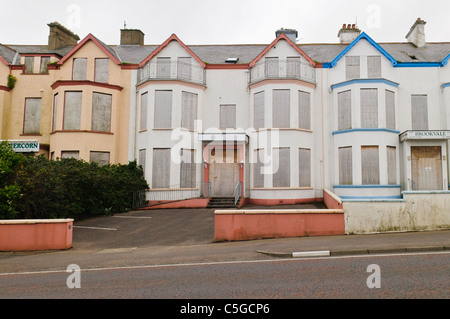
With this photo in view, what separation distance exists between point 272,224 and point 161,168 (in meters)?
10.6

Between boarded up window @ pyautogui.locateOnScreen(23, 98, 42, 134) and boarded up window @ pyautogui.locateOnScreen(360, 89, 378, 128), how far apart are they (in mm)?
21305

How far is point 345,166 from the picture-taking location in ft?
65.0

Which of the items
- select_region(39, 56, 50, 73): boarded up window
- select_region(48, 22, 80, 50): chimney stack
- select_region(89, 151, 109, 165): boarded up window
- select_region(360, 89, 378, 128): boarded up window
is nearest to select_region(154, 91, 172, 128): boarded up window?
select_region(89, 151, 109, 165): boarded up window

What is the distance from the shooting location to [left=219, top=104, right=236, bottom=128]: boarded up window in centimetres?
2145

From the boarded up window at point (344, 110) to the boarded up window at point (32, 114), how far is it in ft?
65.9

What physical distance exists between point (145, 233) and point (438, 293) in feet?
33.8

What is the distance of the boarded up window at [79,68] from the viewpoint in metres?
Result: 21.6

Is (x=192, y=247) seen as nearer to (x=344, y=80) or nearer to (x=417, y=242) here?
(x=417, y=242)

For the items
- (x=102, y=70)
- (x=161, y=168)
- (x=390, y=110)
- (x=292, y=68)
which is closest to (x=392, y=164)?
(x=390, y=110)

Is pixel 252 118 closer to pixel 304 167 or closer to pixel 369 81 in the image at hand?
pixel 304 167

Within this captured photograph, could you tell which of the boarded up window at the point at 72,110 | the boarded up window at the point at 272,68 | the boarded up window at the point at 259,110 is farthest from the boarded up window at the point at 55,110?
the boarded up window at the point at 272,68

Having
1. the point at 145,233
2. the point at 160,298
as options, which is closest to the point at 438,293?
the point at 160,298

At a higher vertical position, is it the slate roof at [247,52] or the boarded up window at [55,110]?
the slate roof at [247,52]

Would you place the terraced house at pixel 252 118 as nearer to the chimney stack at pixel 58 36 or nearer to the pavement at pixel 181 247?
the chimney stack at pixel 58 36
